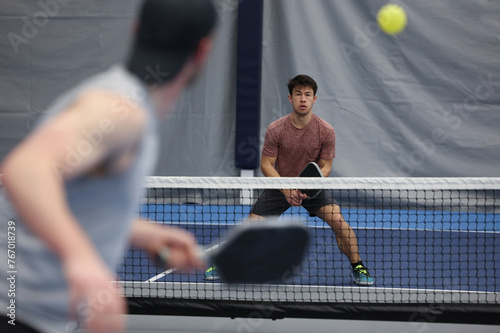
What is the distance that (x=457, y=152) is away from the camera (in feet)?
24.4

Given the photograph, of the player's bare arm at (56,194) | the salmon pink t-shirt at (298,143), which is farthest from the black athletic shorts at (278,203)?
the player's bare arm at (56,194)

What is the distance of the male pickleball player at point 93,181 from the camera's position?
2.57 feet

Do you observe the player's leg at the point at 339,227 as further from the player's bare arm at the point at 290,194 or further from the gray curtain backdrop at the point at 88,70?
the gray curtain backdrop at the point at 88,70

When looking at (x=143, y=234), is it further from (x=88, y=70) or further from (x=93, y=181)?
(x=88, y=70)

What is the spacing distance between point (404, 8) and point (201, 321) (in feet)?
16.6

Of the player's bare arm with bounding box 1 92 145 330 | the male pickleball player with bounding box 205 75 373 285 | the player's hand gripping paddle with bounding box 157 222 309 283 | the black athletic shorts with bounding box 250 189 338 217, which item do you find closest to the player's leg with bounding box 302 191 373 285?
the black athletic shorts with bounding box 250 189 338 217

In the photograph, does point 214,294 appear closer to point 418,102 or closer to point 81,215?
point 81,215

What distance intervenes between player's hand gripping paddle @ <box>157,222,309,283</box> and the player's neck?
3182 millimetres

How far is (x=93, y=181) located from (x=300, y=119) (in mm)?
3714

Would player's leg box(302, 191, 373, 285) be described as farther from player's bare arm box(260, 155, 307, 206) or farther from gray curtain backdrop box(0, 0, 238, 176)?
gray curtain backdrop box(0, 0, 238, 176)

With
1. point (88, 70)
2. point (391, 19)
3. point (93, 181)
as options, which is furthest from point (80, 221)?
point (88, 70)

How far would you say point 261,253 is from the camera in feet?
4.60

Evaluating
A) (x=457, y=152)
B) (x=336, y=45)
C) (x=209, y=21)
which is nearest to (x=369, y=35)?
(x=336, y=45)

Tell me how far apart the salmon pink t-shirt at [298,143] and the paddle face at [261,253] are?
10.3 ft
